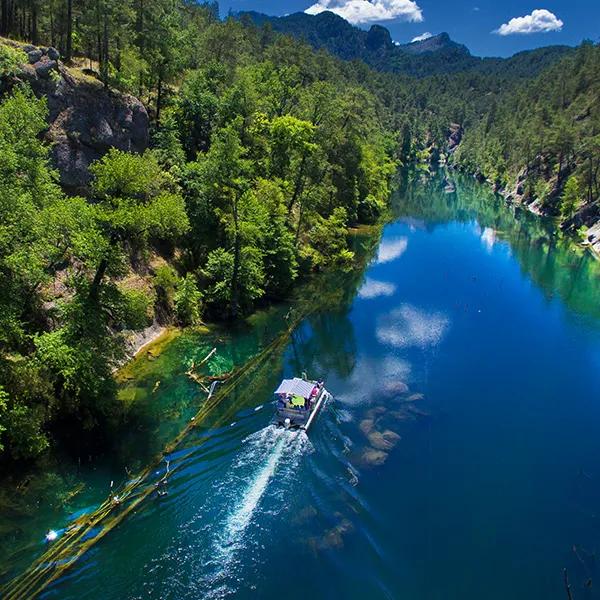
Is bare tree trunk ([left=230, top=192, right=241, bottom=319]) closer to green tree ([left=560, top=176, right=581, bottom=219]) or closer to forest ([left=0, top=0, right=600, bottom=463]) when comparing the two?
forest ([left=0, top=0, right=600, bottom=463])

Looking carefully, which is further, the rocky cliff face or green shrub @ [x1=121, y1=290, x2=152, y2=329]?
the rocky cliff face

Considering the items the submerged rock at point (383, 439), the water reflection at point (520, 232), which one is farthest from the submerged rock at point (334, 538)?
the water reflection at point (520, 232)

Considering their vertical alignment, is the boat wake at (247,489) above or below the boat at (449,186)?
below

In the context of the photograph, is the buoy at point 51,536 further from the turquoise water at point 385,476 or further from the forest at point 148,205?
the forest at point 148,205

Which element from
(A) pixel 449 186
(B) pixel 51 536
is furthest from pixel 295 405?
(A) pixel 449 186

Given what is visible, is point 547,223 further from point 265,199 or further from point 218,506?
point 218,506

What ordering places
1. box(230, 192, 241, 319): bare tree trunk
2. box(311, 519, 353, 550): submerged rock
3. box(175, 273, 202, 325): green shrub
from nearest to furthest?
box(311, 519, 353, 550): submerged rock < box(175, 273, 202, 325): green shrub < box(230, 192, 241, 319): bare tree trunk

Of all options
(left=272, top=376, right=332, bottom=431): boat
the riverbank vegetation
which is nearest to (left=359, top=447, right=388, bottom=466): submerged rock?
(left=272, top=376, right=332, bottom=431): boat
